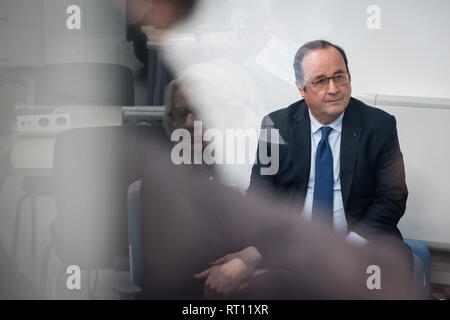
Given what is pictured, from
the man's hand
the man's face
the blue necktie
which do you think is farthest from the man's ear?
the man's hand

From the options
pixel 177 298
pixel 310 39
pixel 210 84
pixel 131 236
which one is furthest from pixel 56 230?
pixel 310 39

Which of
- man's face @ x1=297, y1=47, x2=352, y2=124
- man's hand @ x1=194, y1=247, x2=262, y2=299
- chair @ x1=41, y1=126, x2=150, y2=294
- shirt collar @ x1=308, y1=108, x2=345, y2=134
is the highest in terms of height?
man's face @ x1=297, y1=47, x2=352, y2=124

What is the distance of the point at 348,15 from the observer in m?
1.33

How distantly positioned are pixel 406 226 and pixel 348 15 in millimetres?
456

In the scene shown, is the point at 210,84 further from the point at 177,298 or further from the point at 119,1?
the point at 177,298

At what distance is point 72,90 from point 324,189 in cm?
57

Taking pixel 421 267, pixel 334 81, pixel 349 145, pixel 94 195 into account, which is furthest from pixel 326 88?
pixel 94 195

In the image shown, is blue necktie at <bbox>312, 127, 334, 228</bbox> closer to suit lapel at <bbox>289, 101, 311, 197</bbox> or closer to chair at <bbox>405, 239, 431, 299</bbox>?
suit lapel at <bbox>289, 101, 311, 197</bbox>

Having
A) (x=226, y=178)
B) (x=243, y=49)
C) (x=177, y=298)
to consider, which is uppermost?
(x=243, y=49)

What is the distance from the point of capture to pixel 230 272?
1.33 meters

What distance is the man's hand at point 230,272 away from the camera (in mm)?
1323

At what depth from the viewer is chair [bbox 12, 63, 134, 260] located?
1.34 metres

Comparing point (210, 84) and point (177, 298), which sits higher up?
point (210, 84)

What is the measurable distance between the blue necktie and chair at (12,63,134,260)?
42 cm
